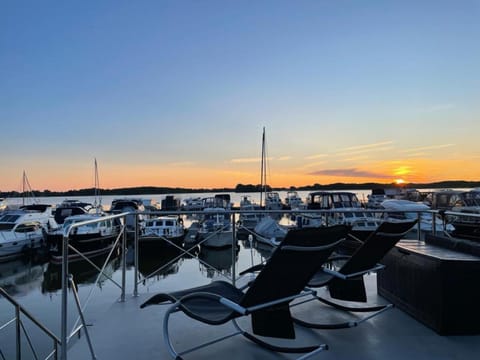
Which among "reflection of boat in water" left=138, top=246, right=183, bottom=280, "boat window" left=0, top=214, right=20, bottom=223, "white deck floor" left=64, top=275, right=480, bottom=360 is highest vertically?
"white deck floor" left=64, top=275, right=480, bottom=360

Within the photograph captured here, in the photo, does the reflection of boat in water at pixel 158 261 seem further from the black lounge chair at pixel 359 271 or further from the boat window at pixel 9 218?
the black lounge chair at pixel 359 271

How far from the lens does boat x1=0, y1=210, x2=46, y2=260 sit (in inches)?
576

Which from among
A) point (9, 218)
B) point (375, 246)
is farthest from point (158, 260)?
point (375, 246)

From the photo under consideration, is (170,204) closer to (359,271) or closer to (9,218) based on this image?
(9,218)

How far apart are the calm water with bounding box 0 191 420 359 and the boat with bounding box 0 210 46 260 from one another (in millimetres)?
505

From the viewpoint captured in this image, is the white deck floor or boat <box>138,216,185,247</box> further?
boat <box>138,216,185,247</box>

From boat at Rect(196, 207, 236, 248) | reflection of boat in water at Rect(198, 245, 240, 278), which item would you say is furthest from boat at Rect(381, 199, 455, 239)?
boat at Rect(196, 207, 236, 248)

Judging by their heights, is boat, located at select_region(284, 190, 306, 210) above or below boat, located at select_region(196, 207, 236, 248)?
above

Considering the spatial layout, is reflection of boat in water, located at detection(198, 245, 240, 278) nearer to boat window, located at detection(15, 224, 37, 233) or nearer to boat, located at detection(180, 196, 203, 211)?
boat window, located at detection(15, 224, 37, 233)

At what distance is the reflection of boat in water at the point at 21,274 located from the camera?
11.6m

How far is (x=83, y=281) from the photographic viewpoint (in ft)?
42.0

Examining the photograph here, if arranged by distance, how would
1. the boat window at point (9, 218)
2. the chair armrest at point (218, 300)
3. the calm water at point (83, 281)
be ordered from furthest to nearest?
the boat window at point (9, 218) < the calm water at point (83, 281) < the chair armrest at point (218, 300)

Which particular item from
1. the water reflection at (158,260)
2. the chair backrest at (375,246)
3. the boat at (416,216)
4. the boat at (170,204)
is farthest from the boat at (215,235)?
the chair backrest at (375,246)

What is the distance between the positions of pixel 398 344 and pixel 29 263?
16.0 meters
